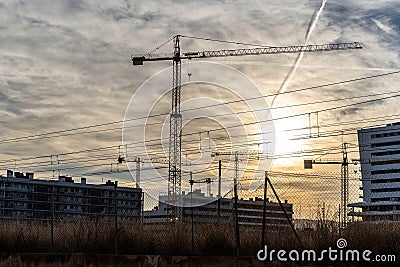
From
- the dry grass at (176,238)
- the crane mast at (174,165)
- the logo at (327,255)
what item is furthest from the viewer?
the crane mast at (174,165)

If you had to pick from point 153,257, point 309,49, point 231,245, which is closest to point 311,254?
point 231,245

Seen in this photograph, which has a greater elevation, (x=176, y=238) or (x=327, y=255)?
(x=176, y=238)

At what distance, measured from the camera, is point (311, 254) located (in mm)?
15633

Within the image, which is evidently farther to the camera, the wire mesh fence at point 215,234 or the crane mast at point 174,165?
the crane mast at point 174,165

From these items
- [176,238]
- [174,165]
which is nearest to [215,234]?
[176,238]

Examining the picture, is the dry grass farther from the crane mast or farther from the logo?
the crane mast

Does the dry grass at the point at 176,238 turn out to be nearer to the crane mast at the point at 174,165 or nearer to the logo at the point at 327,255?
the logo at the point at 327,255

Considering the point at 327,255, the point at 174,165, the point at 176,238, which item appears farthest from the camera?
the point at 174,165

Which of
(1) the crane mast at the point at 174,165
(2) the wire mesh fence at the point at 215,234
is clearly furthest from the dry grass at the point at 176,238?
(1) the crane mast at the point at 174,165

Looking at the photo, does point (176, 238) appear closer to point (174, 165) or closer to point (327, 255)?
point (327, 255)

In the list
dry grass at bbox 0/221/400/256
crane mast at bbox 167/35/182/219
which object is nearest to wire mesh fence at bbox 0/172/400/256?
dry grass at bbox 0/221/400/256

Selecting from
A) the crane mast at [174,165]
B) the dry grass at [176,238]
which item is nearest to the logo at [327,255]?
the dry grass at [176,238]

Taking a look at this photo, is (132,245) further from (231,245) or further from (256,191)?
(256,191)

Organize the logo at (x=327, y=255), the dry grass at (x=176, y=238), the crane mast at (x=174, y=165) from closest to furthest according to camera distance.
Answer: the logo at (x=327, y=255) < the dry grass at (x=176, y=238) < the crane mast at (x=174, y=165)
